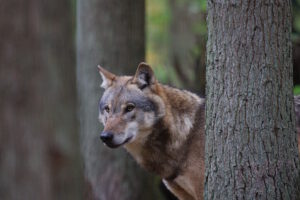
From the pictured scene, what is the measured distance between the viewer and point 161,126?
22.9ft

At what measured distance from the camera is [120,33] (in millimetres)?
9086

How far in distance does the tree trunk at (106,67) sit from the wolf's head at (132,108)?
1.91 meters

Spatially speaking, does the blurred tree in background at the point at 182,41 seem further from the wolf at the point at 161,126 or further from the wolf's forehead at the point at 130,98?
the wolf's forehead at the point at 130,98

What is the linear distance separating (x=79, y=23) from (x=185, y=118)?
3.15m

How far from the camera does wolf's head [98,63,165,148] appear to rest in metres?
Result: 6.77

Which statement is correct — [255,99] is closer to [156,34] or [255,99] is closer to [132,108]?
[132,108]

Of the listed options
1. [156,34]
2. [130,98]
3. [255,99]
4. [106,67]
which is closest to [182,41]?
[156,34]

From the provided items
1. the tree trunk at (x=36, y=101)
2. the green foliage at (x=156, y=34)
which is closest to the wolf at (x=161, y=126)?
the tree trunk at (x=36, y=101)

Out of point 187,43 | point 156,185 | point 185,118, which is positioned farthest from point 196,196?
point 187,43

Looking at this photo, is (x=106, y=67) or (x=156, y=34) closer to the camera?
(x=106, y=67)

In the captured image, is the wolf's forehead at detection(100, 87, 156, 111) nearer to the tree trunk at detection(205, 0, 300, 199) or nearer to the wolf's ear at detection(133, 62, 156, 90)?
the wolf's ear at detection(133, 62, 156, 90)

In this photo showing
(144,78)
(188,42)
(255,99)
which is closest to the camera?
(255,99)

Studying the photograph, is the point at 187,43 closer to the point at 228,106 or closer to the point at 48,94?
the point at 228,106

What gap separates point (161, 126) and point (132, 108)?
0.40 m
